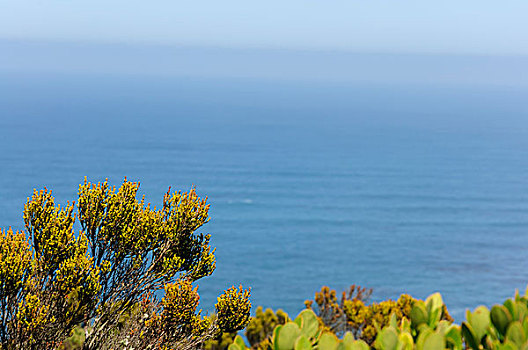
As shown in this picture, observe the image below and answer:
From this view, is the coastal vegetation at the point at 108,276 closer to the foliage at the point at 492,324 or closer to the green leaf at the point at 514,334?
the foliage at the point at 492,324

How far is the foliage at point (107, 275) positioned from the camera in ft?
25.2

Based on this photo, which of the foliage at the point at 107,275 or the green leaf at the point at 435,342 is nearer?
the green leaf at the point at 435,342

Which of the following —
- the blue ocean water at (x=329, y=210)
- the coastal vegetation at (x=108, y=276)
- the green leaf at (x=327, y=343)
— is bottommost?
the green leaf at (x=327, y=343)

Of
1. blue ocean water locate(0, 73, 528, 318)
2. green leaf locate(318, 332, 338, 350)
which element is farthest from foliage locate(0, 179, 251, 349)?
blue ocean water locate(0, 73, 528, 318)

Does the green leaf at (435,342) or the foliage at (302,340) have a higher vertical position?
the foliage at (302,340)

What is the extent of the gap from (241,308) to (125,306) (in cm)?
178

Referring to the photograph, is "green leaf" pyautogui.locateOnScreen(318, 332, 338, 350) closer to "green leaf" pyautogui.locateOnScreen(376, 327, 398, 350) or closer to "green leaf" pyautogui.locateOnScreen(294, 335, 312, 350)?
"green leaf" pyautogui.locateOnScreen(294, 335, 312, 350)

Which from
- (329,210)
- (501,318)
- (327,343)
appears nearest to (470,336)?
(501,318)

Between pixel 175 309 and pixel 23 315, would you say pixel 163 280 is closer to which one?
pixel 175 309

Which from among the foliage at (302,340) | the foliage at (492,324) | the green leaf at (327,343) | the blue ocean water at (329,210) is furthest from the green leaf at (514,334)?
the blue ocean water at (329,210)

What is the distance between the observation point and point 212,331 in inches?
339

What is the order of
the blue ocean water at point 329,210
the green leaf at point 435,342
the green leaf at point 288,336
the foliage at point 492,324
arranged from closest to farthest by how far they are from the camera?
the green leaf at point 435,342
the green leaf at point 288,336
the foliage at point 492,324
the blue ocean water at point 329,210

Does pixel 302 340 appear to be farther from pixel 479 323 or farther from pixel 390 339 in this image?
pixel 479 323

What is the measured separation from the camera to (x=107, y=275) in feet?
27.8
